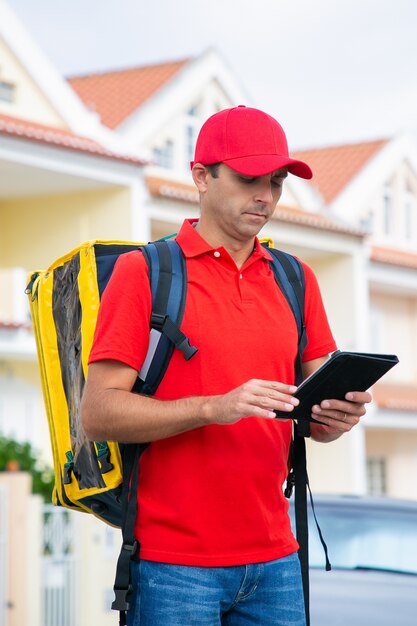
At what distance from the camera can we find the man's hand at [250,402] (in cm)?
291

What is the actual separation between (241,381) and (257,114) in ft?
2.37

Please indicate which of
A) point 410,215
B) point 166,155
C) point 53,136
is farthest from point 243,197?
point 410,215

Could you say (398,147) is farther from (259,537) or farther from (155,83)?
(259,537)

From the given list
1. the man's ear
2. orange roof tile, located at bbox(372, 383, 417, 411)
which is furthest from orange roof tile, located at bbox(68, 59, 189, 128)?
the man's ear

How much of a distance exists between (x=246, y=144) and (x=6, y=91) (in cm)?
1939

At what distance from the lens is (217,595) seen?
311cm

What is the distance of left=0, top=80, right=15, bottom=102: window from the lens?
72.2 ft

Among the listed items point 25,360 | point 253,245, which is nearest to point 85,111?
point 25,360

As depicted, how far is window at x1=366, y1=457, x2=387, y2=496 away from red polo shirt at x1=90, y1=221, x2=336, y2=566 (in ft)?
92.5

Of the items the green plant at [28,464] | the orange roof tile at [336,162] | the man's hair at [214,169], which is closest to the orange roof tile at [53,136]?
the green plant at [28,464]

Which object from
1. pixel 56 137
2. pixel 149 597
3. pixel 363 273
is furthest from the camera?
pixel 363 273

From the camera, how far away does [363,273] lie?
27.4 metres

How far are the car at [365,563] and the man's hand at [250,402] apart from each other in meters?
2.21

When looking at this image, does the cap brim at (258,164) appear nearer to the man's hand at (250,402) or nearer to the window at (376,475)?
the man's hand at (250,402)
